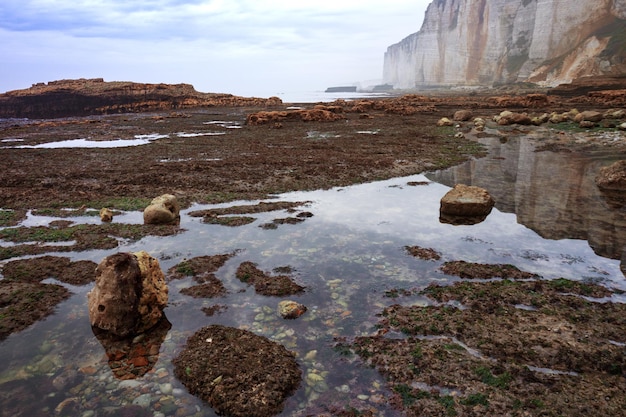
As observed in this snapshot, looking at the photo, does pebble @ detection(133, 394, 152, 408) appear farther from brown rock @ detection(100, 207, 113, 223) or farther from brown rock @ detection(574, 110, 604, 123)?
brown rock @ detection(574, 110, 604, 123)

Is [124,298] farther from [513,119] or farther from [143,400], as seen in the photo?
[513,119]

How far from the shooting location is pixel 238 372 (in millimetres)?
5199

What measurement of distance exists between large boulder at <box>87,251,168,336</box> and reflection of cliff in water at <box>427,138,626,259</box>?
984cm

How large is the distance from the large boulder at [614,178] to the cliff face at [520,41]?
67.5 m

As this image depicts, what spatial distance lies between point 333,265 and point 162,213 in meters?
6.05

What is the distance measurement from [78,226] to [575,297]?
13013 millimetres

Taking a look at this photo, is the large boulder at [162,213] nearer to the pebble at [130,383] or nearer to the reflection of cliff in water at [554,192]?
the pebble at [130,383]

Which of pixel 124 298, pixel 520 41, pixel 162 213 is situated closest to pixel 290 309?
pixel 124 298

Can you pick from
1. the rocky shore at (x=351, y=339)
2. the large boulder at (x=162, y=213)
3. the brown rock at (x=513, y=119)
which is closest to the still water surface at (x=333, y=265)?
the rocky shore at (x=351, y=339)

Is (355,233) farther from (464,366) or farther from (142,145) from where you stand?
(142,145)

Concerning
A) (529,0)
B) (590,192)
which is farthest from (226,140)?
(529,0)

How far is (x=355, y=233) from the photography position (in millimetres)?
10555

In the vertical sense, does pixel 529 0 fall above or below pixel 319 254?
above

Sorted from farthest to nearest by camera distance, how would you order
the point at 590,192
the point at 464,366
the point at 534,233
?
1. the point at 590,192
2. the point at 534,233
3. the point at 464,366
